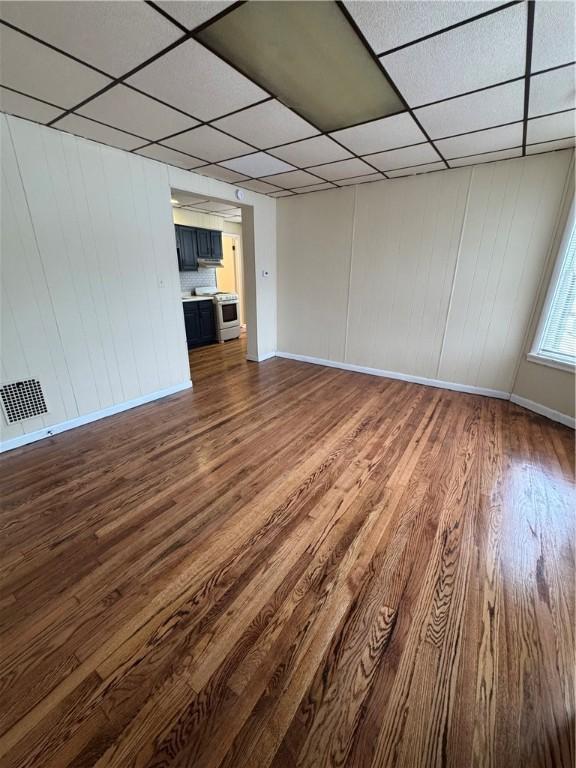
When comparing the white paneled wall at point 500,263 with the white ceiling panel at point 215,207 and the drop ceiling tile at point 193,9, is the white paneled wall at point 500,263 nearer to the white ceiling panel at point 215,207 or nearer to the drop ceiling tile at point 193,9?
the drop ceiling tile at point 193,9

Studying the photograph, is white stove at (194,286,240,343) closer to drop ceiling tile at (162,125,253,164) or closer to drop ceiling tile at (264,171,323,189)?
drop ceiling tile at (264,171,323,189)

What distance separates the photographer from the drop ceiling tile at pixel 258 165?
313 cm

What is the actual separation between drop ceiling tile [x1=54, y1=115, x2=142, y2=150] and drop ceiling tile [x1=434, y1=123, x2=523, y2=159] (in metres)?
2.79

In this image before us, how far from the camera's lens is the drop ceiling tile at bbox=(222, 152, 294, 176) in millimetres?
3125

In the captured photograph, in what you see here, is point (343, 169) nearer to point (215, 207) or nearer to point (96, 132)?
point (96, 132)

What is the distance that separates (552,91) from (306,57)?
1.62m

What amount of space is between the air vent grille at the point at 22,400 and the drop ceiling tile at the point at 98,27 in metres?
2.39

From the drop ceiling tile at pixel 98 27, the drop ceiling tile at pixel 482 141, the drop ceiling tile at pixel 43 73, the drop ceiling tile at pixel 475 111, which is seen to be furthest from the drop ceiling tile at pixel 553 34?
the drop ceiling tile at pixel 43 73

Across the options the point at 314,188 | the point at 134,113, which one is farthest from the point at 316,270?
the point at 134,113

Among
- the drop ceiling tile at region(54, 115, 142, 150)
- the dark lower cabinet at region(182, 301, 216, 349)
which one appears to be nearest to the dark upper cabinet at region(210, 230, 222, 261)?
the dark lower cabinet at region(182, 301, 216, 349)

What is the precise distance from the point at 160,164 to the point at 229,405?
108 inches

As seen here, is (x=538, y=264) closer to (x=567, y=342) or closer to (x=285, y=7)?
(x=567, y=342)

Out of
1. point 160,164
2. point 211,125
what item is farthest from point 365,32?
point 160,164

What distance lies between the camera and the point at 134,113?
7.34 ft
